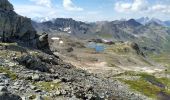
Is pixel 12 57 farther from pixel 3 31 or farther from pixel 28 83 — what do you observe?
pixel 3 31

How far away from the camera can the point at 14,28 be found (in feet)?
337

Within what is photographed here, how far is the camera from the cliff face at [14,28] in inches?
3836

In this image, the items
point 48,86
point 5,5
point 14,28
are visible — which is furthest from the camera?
point 14,28

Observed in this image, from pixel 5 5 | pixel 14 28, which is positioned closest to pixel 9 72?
pixel 5 5

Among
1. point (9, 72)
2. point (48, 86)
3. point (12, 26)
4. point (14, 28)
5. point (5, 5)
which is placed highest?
point (5, 5)

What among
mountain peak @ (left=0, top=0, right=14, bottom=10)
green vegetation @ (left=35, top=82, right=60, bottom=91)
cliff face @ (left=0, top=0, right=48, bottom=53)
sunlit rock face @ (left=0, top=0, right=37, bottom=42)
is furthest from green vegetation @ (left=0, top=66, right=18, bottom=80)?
mountain peak @ (left=0, top=0, right=14, bottom=10)

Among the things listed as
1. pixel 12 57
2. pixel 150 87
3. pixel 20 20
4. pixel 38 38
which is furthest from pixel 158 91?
pixel 12 57

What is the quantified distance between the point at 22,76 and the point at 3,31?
2255 inches

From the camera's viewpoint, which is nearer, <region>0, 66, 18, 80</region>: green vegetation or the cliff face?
<region>0, 66, 18, 80</region>: green vegetation

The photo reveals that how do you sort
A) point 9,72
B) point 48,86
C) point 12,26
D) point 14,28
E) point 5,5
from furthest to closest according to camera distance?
point 14,28 < point 12,26 < point 5,5 < point 9,72 < point 48,86

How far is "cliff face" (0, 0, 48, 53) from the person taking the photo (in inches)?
3836

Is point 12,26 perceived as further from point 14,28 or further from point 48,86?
point 48,86

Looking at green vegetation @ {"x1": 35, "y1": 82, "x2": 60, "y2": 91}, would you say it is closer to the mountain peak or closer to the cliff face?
the cliff face

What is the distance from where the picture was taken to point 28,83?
127 feet
